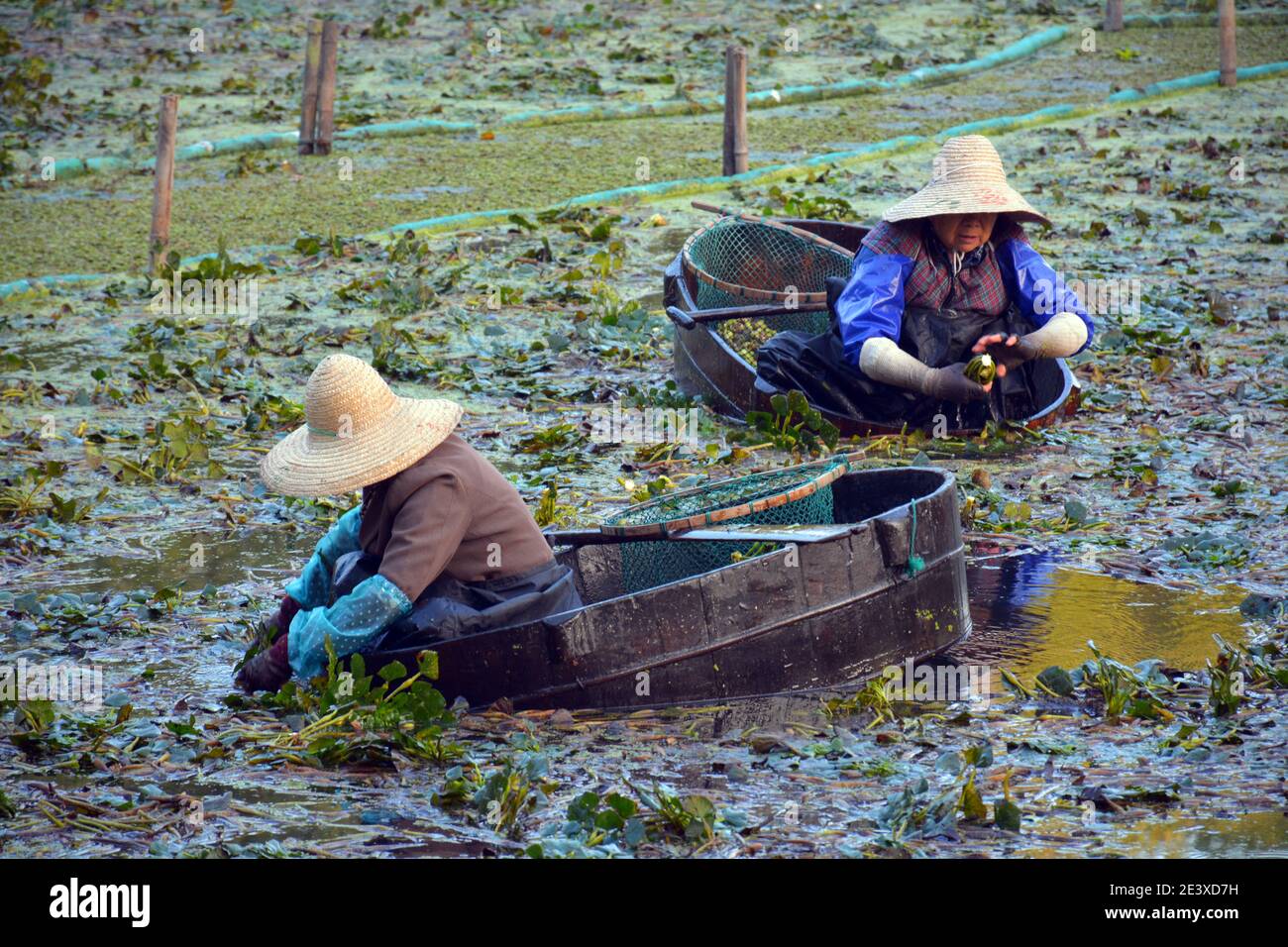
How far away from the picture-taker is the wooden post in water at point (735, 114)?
43.1ft

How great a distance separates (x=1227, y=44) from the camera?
53.1ft

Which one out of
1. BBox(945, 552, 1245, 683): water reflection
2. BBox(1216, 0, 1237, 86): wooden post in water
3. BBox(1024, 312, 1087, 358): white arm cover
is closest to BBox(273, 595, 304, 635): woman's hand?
BBox(945, 552, 1245, 683): water reflection

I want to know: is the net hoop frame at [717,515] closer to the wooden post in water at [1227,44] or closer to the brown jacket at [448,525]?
the brown jacket at [448,525]

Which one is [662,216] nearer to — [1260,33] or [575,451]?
[575,451]

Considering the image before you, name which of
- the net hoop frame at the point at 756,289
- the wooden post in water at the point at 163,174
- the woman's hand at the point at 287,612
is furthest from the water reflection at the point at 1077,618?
the wooden post in water at the point at 163,174

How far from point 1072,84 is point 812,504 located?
41.2ft

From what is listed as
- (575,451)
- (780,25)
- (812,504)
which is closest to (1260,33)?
(780,25)

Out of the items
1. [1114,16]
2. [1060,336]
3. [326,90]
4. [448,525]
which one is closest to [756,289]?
[1060,336]

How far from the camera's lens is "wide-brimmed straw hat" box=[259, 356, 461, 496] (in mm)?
4840

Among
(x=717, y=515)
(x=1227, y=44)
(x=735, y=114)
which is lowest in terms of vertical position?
(x=717, y=515)

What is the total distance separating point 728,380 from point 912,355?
0.99m

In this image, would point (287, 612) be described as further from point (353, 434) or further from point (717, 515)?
point (717, 515)

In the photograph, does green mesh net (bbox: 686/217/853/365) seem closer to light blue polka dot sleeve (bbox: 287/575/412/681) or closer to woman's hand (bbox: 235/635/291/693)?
woman's hand (bbox: 235/635/291/693)

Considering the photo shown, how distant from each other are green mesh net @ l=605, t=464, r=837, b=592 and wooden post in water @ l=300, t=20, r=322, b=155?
8.90m
